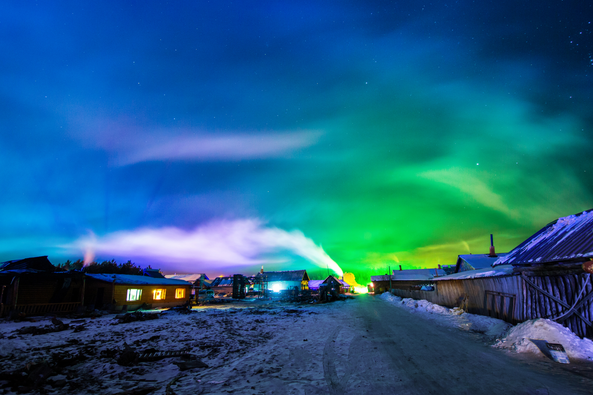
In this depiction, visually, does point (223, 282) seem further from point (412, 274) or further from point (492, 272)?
point (492, 272)

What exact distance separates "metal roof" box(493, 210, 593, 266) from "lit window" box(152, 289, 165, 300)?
3570 cm

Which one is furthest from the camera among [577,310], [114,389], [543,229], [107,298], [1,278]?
[107,298]

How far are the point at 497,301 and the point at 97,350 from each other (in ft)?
67.8

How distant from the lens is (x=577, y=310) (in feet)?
34.7

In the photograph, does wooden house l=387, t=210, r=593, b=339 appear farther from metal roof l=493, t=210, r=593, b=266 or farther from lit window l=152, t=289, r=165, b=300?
lit window l=152, t=289, r=165, b=300

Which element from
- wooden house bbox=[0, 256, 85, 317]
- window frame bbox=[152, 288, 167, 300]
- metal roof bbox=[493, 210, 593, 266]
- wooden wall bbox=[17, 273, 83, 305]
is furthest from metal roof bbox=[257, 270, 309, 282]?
metal roof bbox=[493, 210, 593, 266]

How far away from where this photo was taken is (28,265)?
27.9m

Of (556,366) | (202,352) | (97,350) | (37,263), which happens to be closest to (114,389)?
(202,352)

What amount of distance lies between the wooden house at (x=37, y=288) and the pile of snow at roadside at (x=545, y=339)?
33.3 meters

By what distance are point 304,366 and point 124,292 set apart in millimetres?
28896

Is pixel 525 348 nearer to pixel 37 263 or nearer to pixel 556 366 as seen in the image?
pixel 556 366

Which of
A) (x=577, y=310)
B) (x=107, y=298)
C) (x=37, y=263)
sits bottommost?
(x=107, y=298)

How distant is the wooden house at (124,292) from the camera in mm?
29109

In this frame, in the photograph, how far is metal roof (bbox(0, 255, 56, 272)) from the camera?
25.4 meters
